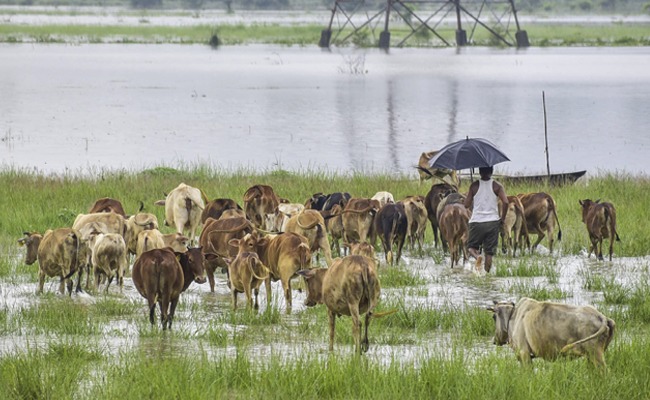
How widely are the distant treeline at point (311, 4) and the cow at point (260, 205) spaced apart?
145m

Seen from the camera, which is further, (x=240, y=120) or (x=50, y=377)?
(x=240, y=120)

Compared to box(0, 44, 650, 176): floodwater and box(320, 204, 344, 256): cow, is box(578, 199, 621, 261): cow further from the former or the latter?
box(0, 44, 650, 176): floodwater

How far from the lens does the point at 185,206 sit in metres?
16.0

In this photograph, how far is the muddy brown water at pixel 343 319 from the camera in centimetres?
1042

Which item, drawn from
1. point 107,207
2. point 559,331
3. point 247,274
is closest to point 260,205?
point 107,207

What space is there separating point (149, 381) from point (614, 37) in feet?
343

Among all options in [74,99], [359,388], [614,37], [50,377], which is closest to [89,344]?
[50,377]

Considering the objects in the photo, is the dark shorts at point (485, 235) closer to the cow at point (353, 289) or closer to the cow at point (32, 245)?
the cow at point (353, 289)

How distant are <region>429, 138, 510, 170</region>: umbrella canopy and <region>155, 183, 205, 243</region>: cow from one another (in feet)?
10.5

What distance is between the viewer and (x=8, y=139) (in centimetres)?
4381

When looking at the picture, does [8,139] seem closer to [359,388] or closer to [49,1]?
[359,388]

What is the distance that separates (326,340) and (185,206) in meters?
5.60

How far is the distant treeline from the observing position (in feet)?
553

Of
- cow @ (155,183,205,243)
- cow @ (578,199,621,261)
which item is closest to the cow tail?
cow @ (578,199,621,261)
